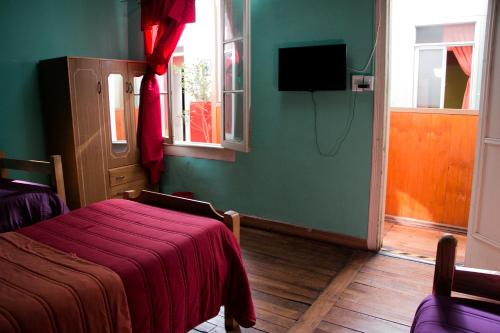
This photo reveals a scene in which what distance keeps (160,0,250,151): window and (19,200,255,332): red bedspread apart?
5.25 feet

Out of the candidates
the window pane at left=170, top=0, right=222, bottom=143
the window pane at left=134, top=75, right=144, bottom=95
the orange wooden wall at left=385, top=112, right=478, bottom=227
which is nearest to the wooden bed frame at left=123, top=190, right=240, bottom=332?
the window pane at left=134, top=75, right=144, bottom=95

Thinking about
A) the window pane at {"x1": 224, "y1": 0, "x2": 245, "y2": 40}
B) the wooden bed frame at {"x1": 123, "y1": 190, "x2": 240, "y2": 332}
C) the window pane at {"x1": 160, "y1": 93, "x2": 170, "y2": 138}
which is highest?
the window pane at {"x1": 224, "y1": 0, "x2": 245, "y2": 40}

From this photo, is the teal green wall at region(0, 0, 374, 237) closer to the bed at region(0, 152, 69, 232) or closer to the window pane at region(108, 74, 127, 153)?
the window pane at region(108, 74, 127, 153)

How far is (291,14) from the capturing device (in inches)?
133

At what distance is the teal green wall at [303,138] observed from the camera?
3195 millimetres

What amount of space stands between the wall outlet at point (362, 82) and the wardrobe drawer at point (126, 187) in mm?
2318

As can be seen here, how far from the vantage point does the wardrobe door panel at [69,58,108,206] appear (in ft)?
11.3

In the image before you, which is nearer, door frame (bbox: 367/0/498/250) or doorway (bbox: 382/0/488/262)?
door frame (bbox: 367/0/498/250)

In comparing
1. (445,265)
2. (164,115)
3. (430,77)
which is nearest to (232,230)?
A: (445,265)

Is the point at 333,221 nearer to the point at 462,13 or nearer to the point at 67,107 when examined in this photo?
the point at 67,107

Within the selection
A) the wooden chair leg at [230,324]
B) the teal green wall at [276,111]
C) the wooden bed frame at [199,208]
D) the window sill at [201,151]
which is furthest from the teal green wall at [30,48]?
the wooden chair leg at [230,324]

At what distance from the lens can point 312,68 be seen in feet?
10.6

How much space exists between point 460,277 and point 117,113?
3.34m

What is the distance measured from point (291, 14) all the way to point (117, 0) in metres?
1.94
